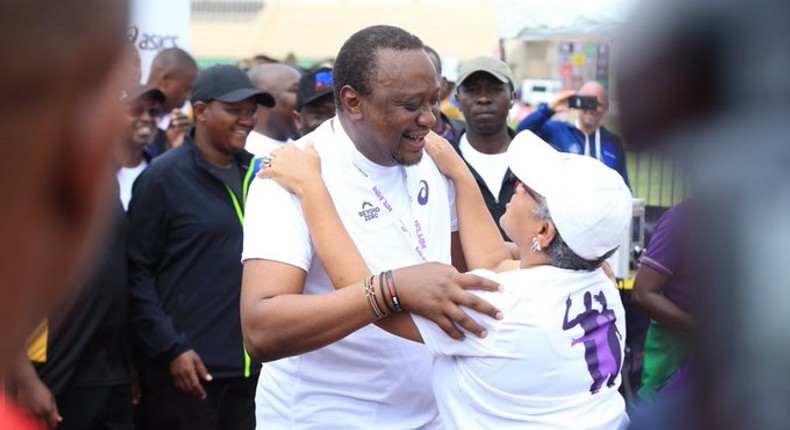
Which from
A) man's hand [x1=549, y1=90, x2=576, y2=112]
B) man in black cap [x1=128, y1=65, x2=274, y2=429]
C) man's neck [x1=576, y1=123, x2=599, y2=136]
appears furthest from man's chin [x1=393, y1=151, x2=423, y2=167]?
man's neck [x1=576, y1=123, x2=599, y2=136]

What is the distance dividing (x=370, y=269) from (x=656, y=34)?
241cm

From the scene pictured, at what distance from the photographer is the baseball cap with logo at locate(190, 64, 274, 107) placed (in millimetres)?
5922

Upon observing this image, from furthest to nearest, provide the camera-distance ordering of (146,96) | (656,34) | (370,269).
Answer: (146,96)
(370,269)
(656,34)

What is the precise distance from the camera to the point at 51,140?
873 mm

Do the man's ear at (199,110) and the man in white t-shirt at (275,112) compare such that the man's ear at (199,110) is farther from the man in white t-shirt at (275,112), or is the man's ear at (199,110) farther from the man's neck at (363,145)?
the man's neck at (363,145)

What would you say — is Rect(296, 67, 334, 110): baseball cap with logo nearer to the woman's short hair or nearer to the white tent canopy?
the woman's short hair

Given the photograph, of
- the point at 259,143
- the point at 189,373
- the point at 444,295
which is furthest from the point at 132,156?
the point at 444,295

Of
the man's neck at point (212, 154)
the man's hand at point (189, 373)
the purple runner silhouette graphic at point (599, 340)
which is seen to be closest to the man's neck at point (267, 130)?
the man's neck at point (212, 154)

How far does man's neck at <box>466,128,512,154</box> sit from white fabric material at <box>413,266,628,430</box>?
Answer: 134 inches

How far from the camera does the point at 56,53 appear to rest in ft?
2.75

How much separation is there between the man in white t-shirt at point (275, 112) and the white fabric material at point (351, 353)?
129 inches

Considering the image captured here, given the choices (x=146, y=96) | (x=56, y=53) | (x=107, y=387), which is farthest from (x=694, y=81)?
(x=146, y=96)

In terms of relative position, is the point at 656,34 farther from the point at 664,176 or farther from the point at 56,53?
the point at 56,53

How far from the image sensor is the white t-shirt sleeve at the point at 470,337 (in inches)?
117
